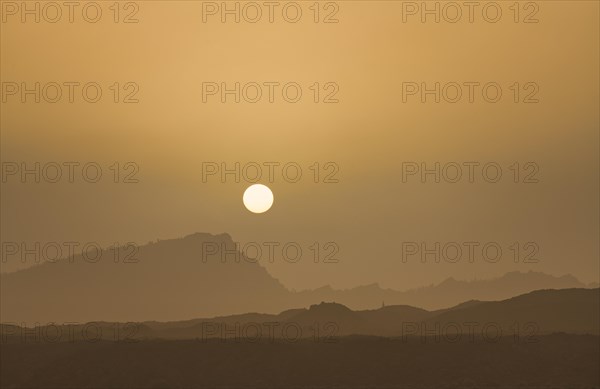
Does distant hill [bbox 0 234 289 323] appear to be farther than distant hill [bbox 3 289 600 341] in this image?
Yes

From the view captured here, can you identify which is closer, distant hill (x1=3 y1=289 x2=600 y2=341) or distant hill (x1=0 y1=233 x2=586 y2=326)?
distant hill (x1=3 y1=289 x2=600 y2=341)

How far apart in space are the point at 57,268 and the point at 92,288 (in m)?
38.9

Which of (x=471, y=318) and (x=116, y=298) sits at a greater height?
(x=116, y=298)

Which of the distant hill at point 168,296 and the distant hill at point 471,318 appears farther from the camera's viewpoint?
the distant hill at point 168,296

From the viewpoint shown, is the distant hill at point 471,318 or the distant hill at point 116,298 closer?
the distant hill at point 471,318

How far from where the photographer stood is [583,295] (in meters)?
90.8

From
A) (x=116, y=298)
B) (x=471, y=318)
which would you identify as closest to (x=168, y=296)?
(x=116, y=298)

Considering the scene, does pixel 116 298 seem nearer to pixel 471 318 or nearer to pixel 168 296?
pixel 168 296

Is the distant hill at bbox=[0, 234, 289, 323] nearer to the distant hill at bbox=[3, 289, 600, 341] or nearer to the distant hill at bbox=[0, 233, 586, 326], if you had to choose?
the distant hill at bbox=[0, 233, 586, 326]

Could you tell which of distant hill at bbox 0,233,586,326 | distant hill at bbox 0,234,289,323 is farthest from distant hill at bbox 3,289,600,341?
distant hill at bbox 0,234,289,323

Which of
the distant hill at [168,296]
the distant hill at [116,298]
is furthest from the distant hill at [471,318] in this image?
the distant hill at [116,298]

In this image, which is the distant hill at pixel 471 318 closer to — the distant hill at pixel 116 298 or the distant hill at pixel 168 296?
the distant hill at pixel 168 296

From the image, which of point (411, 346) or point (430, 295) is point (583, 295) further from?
point (411, 346)

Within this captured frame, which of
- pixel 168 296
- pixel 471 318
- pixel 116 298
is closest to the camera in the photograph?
pixel 471 318
